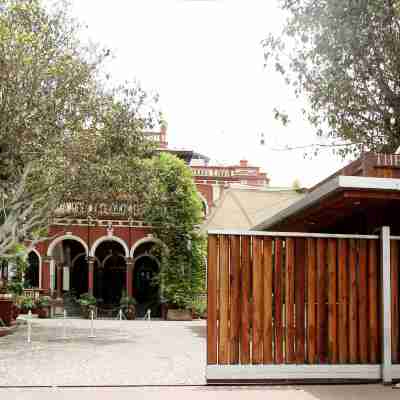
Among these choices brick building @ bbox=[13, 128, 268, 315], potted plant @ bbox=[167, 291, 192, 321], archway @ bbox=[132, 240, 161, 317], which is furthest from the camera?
archway @ bbox=[132, 240, 161, 317]

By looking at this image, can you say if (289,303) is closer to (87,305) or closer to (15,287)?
(15,287)

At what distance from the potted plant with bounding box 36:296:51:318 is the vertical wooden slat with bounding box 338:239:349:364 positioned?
2220 cm

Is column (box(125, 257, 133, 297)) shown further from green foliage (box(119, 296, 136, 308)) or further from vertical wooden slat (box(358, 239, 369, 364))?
vertical wooden slat (box(358, 239, 369, 364))

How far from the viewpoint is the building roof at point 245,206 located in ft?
71.5

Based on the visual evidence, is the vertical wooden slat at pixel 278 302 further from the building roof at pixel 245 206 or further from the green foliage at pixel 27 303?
the green foliage at pixel 27 303

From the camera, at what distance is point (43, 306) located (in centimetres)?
2909

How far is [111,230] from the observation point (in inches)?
1287

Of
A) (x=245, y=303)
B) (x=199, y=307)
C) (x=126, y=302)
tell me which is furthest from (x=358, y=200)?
(x=199, y=307)

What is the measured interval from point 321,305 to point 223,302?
1.30 m

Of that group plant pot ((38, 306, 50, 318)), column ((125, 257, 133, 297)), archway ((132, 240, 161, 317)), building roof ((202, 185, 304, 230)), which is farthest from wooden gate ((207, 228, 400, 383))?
archway ((132, 240, 161, 317))

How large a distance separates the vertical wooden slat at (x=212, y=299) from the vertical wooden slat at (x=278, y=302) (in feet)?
2.58

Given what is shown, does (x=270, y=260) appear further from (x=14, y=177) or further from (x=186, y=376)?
(x=14, y=177)

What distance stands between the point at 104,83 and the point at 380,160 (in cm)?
1215

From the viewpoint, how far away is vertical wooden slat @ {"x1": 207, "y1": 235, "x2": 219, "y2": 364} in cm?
835
